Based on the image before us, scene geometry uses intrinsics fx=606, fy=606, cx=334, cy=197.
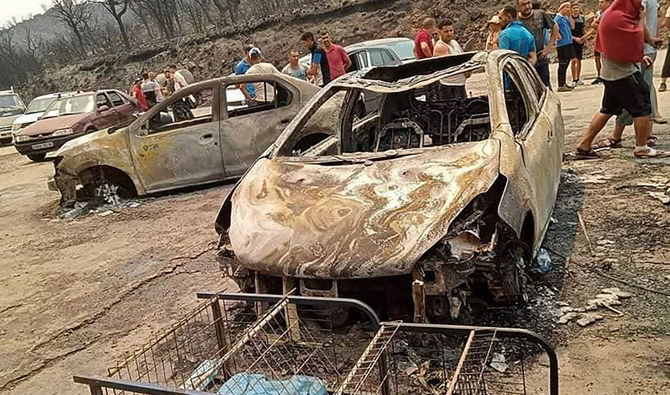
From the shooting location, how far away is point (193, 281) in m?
5.15

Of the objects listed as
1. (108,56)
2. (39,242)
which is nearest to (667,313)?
(39,242)

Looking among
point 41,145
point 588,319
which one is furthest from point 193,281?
point 41,145

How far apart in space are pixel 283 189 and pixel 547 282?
1900 mm

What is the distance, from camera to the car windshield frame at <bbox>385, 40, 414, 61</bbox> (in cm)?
1217

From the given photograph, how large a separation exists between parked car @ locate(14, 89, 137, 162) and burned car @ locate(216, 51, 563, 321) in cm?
1063

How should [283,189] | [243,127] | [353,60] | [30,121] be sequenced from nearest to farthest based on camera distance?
[283,189] → [243,127] → [353,60] → [30,121]

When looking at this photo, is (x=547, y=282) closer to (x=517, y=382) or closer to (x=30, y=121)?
(x=517, y=382)

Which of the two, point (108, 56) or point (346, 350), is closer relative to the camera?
point (346, 350)

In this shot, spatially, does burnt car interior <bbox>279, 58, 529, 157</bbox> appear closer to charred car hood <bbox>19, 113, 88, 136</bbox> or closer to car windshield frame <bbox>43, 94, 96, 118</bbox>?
charred car hood <bbox>19, 113, 88, 136</bbox>

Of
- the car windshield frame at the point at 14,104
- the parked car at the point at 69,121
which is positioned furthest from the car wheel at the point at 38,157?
the car windshield frame at the point at 14,104

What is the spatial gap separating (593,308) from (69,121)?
13378mm

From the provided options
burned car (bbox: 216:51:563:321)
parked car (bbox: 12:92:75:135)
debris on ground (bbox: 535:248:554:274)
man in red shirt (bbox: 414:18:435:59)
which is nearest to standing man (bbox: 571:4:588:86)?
man in red shirt (bbox: 414:18:435:59)

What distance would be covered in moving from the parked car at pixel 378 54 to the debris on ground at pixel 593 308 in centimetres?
787

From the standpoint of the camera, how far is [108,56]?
41625 mm
